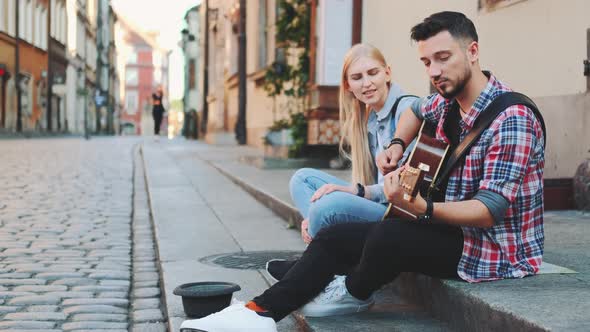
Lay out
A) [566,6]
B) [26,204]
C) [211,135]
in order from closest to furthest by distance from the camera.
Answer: [566,6]
[26,204]
[211,135]

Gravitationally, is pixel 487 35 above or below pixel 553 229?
above

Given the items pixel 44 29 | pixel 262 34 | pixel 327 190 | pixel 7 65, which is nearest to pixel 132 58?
pixel 44 29

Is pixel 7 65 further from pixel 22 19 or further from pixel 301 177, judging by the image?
pixel 301 177

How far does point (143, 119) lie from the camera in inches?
3760

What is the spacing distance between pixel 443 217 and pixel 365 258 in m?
0.41

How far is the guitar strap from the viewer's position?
315 cm

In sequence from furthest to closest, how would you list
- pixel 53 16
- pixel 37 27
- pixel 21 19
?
1. pixel 53 16
2. pixel 37 27
3. pixel 21 19

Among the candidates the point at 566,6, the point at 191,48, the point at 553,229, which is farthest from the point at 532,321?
the point at 191,48

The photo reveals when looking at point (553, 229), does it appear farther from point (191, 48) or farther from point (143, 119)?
point (143, 119)

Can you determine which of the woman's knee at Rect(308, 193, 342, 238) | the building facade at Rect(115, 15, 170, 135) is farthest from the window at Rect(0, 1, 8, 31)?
the building facade at Rect(115, 15, 170, 135)

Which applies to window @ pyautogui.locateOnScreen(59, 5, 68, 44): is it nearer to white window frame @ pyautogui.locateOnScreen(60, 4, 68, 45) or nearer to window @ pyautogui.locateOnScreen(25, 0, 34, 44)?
white window frame @ pyautogui.locateOnScreen(60, 4, 68, 45)

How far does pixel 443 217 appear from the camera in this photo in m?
3.17

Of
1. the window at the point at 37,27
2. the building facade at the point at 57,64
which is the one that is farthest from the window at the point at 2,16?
the building facade at the point at 57,64

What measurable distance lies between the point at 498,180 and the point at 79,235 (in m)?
4.55
